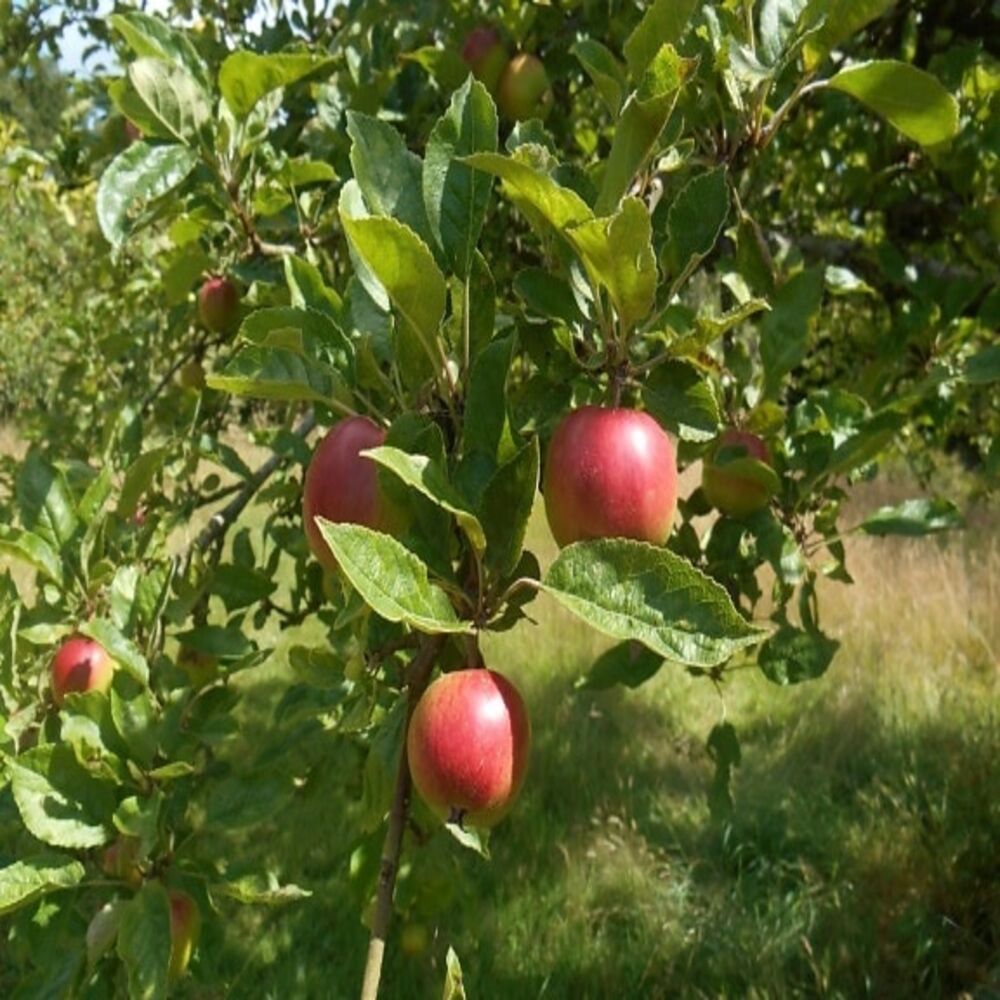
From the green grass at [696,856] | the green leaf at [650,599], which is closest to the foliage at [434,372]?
the green leaf at [650,599]

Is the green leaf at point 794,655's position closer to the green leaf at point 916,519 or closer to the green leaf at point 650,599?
the green leaf at point 916,519

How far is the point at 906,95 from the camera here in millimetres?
705

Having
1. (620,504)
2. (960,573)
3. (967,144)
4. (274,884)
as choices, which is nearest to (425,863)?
(274,884)

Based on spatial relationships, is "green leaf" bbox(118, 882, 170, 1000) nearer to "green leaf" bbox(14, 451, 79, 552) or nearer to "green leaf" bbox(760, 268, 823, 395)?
"green leaf" bbox(14, 451, 79, 552)

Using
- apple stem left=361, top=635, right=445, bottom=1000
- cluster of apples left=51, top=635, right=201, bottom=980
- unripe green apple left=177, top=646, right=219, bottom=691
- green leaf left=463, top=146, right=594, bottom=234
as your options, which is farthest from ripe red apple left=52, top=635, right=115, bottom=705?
green leaf left=463, top=146, right=594, bottom=234

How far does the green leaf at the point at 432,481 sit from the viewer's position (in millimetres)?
481

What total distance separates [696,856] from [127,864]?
1780 millimetres

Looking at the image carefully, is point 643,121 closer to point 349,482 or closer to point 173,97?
point 349,482

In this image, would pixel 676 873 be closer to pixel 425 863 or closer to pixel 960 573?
pixel 425 863

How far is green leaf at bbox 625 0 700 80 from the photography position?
24.1 inches

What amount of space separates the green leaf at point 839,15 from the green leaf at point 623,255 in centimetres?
26

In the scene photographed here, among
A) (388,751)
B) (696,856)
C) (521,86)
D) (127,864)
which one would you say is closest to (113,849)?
(127,864)

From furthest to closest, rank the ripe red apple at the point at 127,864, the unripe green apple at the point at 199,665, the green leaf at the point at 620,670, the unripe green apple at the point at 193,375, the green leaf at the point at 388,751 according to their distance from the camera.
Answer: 1. the unripe green apple at the point at 193,375
2. the unripe green apple at the point at 199,665
3. the green leaf at the point at 620,670
4. the ripe red apple at the point at 127,864
5. the green leaf at the point at 388,751

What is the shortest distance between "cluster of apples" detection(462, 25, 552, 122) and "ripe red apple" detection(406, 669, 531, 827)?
900mm
